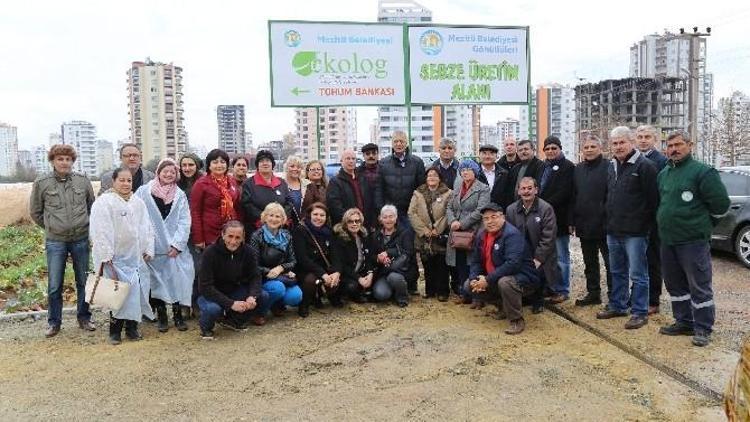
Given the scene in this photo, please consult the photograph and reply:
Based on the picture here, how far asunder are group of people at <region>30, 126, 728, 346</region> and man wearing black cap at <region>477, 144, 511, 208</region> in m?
0.02

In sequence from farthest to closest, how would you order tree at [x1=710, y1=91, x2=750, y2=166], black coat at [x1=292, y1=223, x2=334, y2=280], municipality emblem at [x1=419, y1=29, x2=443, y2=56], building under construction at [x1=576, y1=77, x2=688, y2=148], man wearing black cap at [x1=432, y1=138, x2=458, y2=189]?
building under construction at [x1=576, y1=77, x2=688, y2=148] → tree at [x1=710, y1=91, x2=750, y2=166] → municipality emblem at [x1=419, y1=29, x2=443, y2=56] → man wearing black cap at [x1=432, y1=138, x2=458, y2=189] → black coat at [x1=292, y1=223, x2=334, y2=280]

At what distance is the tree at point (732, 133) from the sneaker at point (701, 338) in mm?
28263

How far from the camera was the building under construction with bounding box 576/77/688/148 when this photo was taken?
54812 millimetres

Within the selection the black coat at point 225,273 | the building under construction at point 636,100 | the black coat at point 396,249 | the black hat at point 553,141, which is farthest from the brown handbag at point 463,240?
the building under construction at point 636,100

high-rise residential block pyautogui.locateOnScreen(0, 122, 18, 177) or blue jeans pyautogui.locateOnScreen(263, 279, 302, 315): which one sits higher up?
high-rise residential block pyautogui.locateOnScreen(0, 122, 18, 177)

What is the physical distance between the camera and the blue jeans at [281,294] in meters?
5.83

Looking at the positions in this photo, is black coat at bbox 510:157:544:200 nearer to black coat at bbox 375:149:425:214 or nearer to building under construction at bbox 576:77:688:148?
black coat at bbox 375:149:425:214

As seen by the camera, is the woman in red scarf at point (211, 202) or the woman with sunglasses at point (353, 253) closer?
the woman in red scarf at point (211, 202)

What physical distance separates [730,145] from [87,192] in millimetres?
31728

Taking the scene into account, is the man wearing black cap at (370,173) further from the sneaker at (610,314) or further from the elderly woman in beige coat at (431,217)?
the sneaker at (610,314)

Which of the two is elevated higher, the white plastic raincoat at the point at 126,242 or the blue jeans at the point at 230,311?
the white plastic raincoat at the point at 126,242

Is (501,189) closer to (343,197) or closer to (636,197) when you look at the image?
(636,197)

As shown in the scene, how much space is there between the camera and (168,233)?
5.69m

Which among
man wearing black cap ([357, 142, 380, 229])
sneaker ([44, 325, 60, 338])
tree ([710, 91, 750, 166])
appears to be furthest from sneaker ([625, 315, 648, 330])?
tree ([710, 91, 750, 166])
